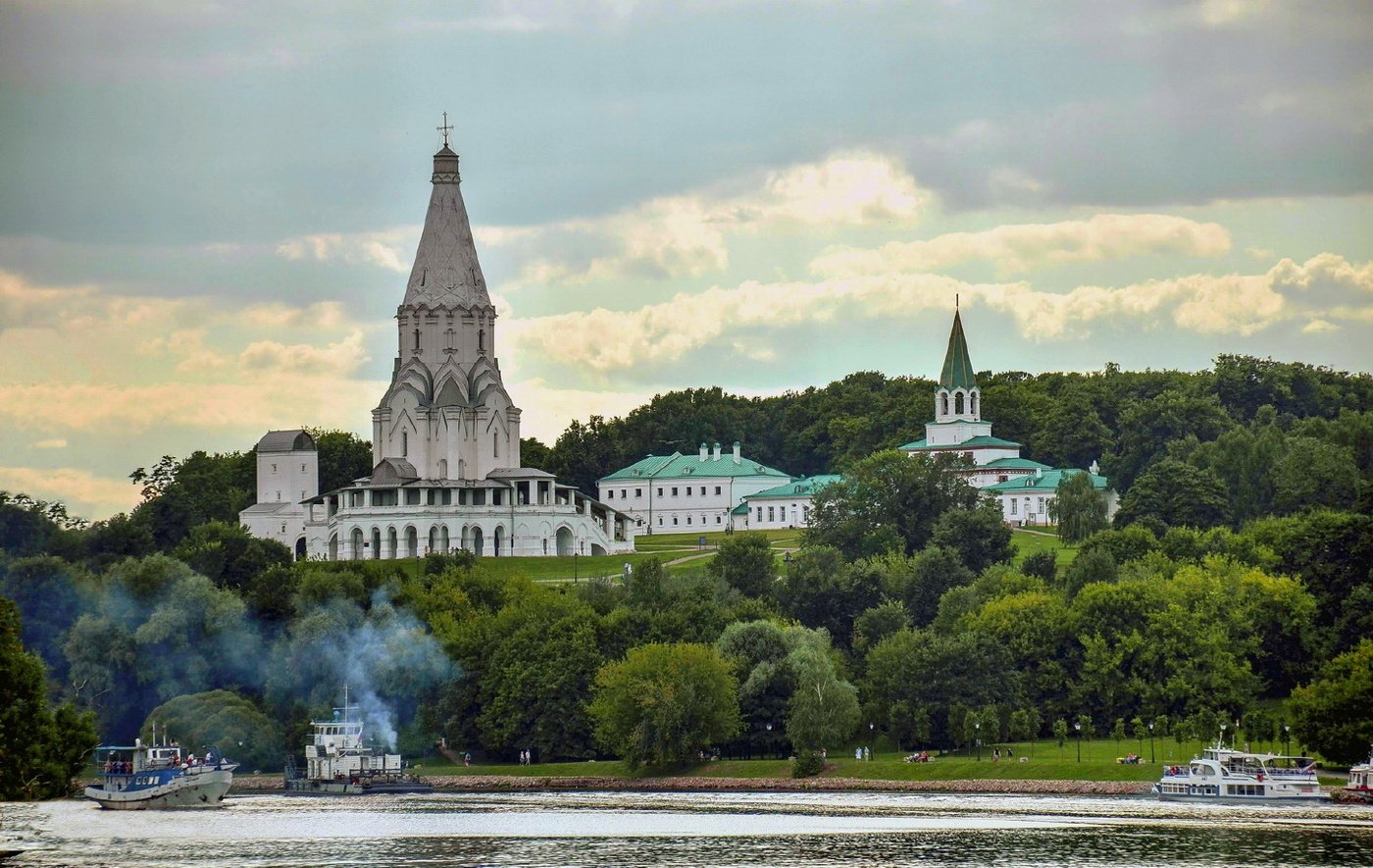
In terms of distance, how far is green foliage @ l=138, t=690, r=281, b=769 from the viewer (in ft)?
358

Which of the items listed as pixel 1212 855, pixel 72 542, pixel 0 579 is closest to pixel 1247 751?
pixel 1212 855

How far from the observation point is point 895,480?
158375 mm

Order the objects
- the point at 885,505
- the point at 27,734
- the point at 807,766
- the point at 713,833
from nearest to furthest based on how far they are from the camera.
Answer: the point at 27,734, the point at 713,833, the point at 807,766, the point at 885,505

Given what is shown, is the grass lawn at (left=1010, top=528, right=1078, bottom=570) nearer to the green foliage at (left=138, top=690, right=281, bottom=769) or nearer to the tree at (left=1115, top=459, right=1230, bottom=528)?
the tree at (left=1115, top=459, right=1230, bottom=528)

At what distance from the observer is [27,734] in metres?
77.2

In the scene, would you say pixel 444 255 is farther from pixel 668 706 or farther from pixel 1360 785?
pixel 1360 785

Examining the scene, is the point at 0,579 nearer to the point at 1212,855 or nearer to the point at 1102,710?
the point at 1102,710

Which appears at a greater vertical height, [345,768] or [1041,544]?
[1041,544]

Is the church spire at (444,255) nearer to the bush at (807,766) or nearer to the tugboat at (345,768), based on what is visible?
the tugboat at (345,768)

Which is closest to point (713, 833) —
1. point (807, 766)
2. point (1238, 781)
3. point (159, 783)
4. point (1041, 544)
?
point (807, 766)

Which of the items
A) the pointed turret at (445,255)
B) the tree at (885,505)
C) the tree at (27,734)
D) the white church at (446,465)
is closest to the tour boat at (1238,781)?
the tree at (27,734)

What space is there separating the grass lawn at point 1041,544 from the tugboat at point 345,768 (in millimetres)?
47197

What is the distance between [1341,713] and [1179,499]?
200 feet

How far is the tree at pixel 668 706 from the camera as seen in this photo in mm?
102000
